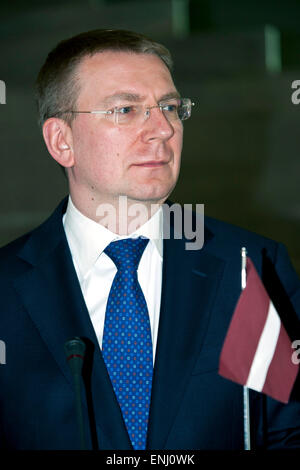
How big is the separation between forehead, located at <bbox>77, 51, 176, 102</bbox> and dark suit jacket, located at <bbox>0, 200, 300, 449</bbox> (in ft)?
1.52

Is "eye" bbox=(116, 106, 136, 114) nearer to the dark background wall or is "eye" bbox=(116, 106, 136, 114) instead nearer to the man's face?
the man's face

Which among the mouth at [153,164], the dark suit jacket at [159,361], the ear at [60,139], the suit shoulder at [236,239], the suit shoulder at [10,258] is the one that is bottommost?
the dark suit jacket at [159,361]

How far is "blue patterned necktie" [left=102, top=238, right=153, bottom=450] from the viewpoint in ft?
6.12

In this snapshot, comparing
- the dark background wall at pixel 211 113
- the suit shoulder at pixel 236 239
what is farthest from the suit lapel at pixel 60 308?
the dark background wall at pixel 211 113

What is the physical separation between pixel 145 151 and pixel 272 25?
159 inches

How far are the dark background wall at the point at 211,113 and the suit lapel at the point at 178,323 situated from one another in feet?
12.2

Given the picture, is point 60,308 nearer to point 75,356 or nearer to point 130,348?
point 130,348

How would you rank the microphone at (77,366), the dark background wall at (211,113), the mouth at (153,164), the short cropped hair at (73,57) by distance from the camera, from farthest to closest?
the dark background wall at (211,113) < the short cropped hair at (73,57) < the mouth at (153,164) < the microphone at (77,366)

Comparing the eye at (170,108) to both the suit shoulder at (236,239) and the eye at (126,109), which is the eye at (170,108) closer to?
the eye at (126,109)

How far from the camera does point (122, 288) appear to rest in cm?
200

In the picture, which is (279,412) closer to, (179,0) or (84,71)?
(84,71)

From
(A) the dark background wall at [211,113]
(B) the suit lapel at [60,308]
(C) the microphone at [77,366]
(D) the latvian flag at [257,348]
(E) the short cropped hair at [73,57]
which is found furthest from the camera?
(A) the dark background wall at [211,113]

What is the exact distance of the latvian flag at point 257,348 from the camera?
158 centimetres

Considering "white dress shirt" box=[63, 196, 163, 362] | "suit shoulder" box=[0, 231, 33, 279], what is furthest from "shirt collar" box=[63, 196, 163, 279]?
"suit shoulder" box=[0, 231, 33, 279]
